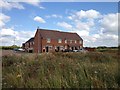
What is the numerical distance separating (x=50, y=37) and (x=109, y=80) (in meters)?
56.4

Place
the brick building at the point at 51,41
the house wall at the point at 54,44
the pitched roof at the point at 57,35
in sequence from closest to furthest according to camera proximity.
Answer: the house wall at the point at 54,44
the brick building at the point at 51,41
the pitched roof at the point at 57,35

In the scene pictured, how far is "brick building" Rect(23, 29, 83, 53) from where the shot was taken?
2320 inches

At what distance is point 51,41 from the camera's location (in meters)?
61.2

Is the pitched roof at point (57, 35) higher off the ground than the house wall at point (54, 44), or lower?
higher

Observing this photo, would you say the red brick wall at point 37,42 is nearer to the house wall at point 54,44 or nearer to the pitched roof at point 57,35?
the pitched roof at point 57,35

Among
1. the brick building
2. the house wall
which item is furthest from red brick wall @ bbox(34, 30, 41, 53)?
the house wall

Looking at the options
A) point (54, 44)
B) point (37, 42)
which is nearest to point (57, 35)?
point (54, 44)

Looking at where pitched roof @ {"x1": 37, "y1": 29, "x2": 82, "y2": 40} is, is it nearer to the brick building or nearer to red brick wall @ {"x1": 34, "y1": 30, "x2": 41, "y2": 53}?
the brick building

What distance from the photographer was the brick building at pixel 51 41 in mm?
58938

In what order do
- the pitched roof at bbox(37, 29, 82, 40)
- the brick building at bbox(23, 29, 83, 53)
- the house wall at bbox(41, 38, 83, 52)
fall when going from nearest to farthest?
1. the house wall at bbox(41, 38, 83, 52)
2. the brick building at bbox(23, 29, 83, 53)
3. the pitched roof at bbox(37, 29, 82, 40)

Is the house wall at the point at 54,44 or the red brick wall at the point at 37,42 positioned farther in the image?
→ the red brick wall at the point at 37,42

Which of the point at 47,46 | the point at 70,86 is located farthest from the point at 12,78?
the point at 47,46

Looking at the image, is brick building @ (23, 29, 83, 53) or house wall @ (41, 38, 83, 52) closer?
house wall @ (41, 38, 83, 52)

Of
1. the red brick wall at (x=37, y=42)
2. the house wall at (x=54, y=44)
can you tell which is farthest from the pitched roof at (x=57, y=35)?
the house wall at (x=54, y=44)
